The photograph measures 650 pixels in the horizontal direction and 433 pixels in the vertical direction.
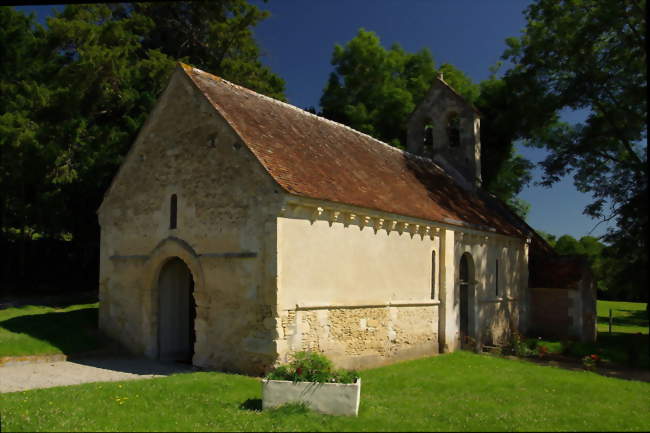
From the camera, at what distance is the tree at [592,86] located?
48.5 feet

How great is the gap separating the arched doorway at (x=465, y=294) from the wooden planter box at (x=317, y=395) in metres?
10.3

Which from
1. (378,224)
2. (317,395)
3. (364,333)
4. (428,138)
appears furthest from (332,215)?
(428,138)

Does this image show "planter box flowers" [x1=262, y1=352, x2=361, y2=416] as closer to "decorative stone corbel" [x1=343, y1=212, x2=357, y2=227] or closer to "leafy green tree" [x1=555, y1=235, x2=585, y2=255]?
"decorative stone corbel" [x1=343, y1=212, x2=357, y2=227]

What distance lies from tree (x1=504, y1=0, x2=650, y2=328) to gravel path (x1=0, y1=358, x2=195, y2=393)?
10.5 meters

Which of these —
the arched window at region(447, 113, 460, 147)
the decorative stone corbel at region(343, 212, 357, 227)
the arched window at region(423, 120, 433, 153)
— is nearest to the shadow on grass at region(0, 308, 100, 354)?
the decorative stone corbel at region(343, 212, 357, 227)

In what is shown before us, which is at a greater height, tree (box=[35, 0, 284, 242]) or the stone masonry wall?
tree (box=[35, 0, 284, 242])

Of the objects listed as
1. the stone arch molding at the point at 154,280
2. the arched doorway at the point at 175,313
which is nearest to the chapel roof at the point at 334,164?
the stone arch molding at the point at 154,280

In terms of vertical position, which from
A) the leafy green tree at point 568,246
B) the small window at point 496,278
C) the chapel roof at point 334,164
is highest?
the chapel roof at point 334,164

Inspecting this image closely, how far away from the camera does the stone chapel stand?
1190 cm

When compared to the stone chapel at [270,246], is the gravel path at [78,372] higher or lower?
lower

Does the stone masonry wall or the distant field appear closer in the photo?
the stone masonry wall

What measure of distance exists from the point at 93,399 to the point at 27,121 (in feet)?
49.3

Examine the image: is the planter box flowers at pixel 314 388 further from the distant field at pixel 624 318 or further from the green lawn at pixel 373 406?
the distant field at pixel 624 318

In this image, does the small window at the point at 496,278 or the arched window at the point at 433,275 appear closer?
the arched window at the point at 433,275
